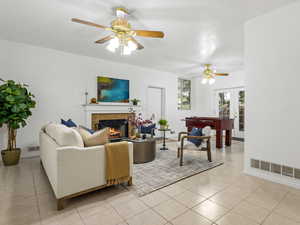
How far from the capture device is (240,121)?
6156mm

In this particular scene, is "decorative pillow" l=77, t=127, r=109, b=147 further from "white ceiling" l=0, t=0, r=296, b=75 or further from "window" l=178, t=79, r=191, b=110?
"window" l=178, t=79, r=191, b=110

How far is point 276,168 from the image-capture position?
2.39m

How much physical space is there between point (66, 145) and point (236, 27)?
3.44 m

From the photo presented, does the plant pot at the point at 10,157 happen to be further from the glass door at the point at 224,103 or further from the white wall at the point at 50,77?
the glass door at the point at 224,103

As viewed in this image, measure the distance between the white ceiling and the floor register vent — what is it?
2.38 m

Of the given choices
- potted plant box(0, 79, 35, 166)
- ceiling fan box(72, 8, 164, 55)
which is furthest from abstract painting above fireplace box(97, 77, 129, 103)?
ceiling fan box(72, 8, 164, 55)

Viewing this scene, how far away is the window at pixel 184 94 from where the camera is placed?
7.14 m

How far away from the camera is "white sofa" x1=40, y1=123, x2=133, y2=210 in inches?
67.9

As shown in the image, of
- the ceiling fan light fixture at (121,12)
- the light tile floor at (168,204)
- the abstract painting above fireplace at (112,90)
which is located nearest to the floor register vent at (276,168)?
the light tile floor at (168,204)

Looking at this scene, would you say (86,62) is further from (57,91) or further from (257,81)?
(257,81)

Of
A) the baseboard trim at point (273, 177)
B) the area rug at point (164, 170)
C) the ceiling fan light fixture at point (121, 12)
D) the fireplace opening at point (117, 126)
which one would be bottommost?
the area rug at point (164, 170)

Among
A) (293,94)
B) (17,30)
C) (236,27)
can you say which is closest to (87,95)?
(17,30)

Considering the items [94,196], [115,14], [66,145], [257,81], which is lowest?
[94,196]

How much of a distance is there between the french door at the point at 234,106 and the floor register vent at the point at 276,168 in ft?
12.7
